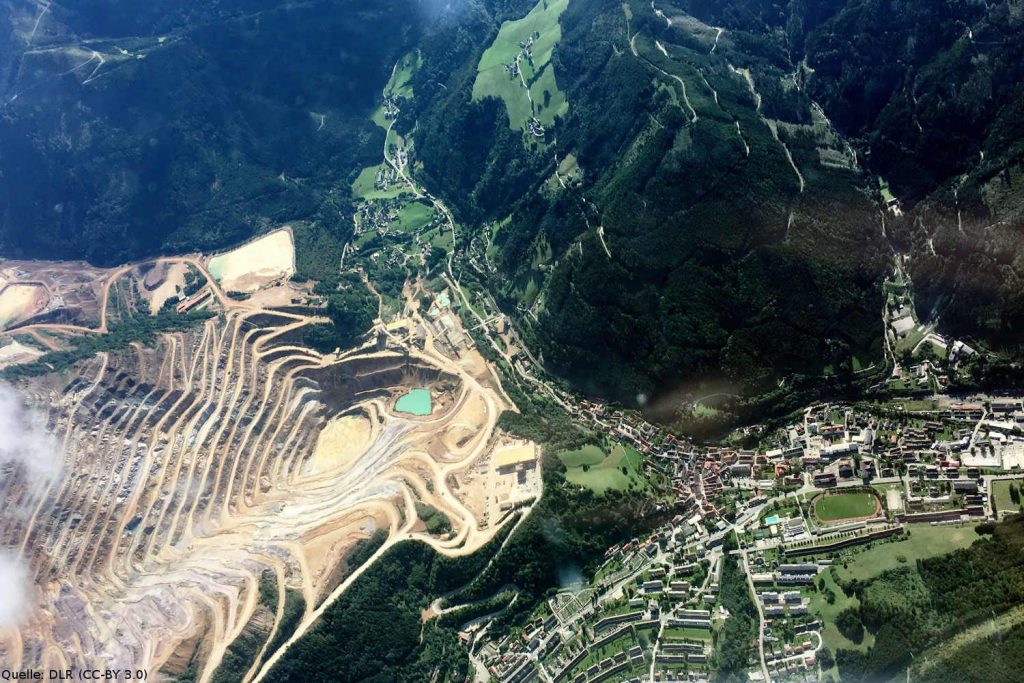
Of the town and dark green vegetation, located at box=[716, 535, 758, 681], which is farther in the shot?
the town

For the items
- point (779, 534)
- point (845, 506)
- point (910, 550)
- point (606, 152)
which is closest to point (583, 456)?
point (779, 534)

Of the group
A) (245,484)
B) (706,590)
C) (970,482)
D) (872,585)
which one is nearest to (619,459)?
(706,590)

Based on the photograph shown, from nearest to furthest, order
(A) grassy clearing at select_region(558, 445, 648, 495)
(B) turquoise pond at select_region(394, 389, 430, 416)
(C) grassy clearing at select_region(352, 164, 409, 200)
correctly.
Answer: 1. (A) grassy clearing at select_region(558, 445, 648, 495)
2. (B) turquoise pond at select_region(394, 389, 430, 416)
3. (C) grassy clearing at select_region(352, 164, 409, 200)

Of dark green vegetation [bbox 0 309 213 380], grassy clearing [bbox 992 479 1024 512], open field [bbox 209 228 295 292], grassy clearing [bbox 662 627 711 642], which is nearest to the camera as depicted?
grassy clearing [bbox 992 479 1024 512]

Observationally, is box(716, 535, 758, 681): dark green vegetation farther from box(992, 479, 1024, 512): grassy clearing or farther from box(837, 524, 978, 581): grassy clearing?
box(992, 479, 1024, 512): grassy clearing

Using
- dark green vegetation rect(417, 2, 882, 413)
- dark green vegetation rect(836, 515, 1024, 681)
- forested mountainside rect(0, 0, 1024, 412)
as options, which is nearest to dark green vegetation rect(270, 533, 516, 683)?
dark green vegetation rect(417, 2, 882, 413)
